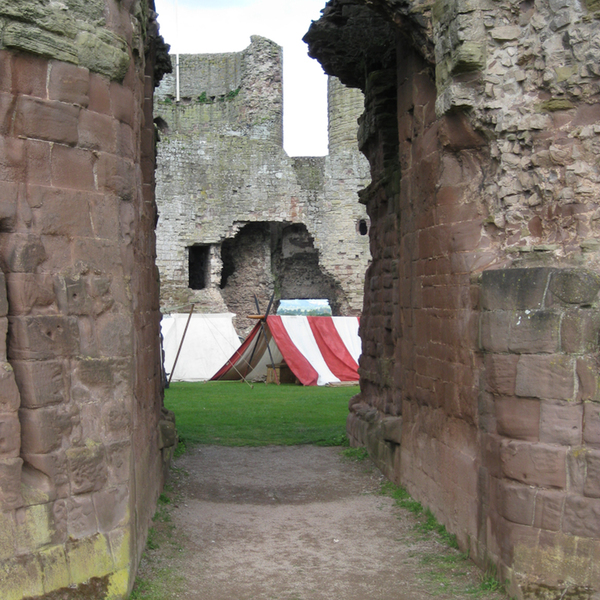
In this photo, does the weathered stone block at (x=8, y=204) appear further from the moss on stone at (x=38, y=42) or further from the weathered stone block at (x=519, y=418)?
the weathered stone block at (x=519, y=418)

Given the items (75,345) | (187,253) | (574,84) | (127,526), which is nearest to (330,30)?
(574,84)

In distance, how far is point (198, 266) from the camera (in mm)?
23266

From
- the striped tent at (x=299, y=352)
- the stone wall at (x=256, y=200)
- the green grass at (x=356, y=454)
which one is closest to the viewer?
the green grass at (x=356, y=454)

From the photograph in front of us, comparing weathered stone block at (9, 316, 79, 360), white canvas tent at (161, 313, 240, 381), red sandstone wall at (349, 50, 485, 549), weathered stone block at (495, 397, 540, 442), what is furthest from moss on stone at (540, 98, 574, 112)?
white canvas tent at (161, 313, 240, 381)

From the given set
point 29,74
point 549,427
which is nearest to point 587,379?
point 549,427

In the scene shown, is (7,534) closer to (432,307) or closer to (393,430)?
(432,307)

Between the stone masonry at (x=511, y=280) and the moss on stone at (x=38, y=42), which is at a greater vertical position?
the moss on stone at (x=38, y=42)

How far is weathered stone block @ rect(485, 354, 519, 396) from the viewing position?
4.24m

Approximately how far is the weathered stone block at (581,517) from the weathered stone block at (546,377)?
0.59 metres

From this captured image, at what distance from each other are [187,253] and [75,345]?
18015 mm

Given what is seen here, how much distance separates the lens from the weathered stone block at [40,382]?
11.7 feet

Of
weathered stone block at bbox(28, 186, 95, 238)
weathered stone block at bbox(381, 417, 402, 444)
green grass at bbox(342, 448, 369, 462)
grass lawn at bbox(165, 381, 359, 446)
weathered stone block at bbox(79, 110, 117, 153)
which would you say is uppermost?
weathered stone block at bbox(79, 110, 117, 153)

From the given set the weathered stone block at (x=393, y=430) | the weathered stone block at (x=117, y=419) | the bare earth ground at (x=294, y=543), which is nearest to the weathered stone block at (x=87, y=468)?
the weathered stone block at (x=117, y=419)

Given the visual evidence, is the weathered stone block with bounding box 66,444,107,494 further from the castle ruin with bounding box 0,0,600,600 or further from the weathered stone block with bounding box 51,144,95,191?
the weathered stone block with bounding box 51,144,95,191
